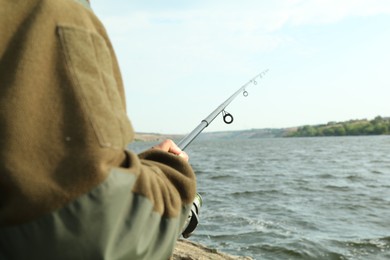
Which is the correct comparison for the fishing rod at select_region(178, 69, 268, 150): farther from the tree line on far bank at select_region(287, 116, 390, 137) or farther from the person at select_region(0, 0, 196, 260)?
the tree line on far bank at select_region(287, 116, 390, 137)

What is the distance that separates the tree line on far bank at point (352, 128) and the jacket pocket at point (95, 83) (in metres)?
134

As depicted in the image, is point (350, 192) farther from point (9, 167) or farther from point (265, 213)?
point (9, 167)

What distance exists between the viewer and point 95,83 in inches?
48.5

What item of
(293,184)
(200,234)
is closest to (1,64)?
(200,234)

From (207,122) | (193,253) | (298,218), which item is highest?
→ (207,122)

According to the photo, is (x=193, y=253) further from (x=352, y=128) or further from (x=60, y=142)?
(x=352, y=128)

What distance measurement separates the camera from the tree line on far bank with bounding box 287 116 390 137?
128325mm

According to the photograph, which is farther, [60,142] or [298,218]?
[298,218]

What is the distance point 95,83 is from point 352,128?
145339 mm

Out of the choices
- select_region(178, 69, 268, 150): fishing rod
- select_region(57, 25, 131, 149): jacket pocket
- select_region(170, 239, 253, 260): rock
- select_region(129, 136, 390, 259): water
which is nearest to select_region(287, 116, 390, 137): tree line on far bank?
select_region(129, 136, 390, 259): water

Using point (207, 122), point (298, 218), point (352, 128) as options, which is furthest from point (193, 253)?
point (352, 128)

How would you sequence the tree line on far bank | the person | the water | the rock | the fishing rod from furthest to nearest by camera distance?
the tree line on far bank, the water, the rock, the fishing rod, the person

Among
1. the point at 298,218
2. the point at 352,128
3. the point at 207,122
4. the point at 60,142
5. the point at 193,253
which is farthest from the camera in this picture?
the point at 352,128

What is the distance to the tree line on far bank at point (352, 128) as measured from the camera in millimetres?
128325
